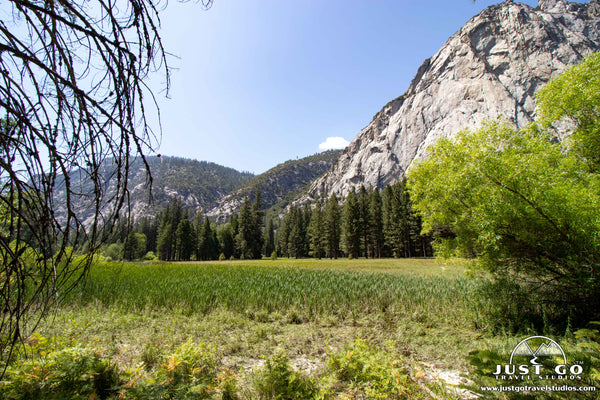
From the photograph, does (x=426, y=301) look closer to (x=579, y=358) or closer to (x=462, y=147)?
(x=462, y=147)

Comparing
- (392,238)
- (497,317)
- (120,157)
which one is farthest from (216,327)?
(392,238)

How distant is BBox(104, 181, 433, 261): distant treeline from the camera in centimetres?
4528

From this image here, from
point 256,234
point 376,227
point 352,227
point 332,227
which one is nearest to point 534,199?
point 352,227

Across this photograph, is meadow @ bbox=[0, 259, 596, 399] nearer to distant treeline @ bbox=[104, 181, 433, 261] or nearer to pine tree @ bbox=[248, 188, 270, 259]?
distant treeline @ bbox=[104, 181, 433, 261]

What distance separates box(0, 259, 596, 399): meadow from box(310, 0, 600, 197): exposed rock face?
91.3 m

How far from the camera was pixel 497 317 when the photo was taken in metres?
6.49

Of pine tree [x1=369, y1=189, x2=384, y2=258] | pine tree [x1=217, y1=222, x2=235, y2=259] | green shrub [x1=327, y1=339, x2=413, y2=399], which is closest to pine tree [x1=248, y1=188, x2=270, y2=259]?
pine tree [x1=217, y1=222, x2=235, y2=259]

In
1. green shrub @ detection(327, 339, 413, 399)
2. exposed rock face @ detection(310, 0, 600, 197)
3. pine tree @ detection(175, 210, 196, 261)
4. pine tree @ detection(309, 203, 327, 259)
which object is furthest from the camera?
exposed rock face @ detection(310, 0, 600, 197)

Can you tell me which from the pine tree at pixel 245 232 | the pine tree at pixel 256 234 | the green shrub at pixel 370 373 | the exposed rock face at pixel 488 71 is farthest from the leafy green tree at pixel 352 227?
the exposed rock face at pixel 488 71

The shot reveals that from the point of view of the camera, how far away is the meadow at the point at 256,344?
9.21 ft

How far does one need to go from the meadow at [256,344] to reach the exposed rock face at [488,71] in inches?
3594

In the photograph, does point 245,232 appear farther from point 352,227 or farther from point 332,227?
point 352,227

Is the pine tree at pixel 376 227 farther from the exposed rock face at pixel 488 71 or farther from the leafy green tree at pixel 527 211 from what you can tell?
the exposed rock face at pixel 488 71

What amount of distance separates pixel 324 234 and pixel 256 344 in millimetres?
49720
